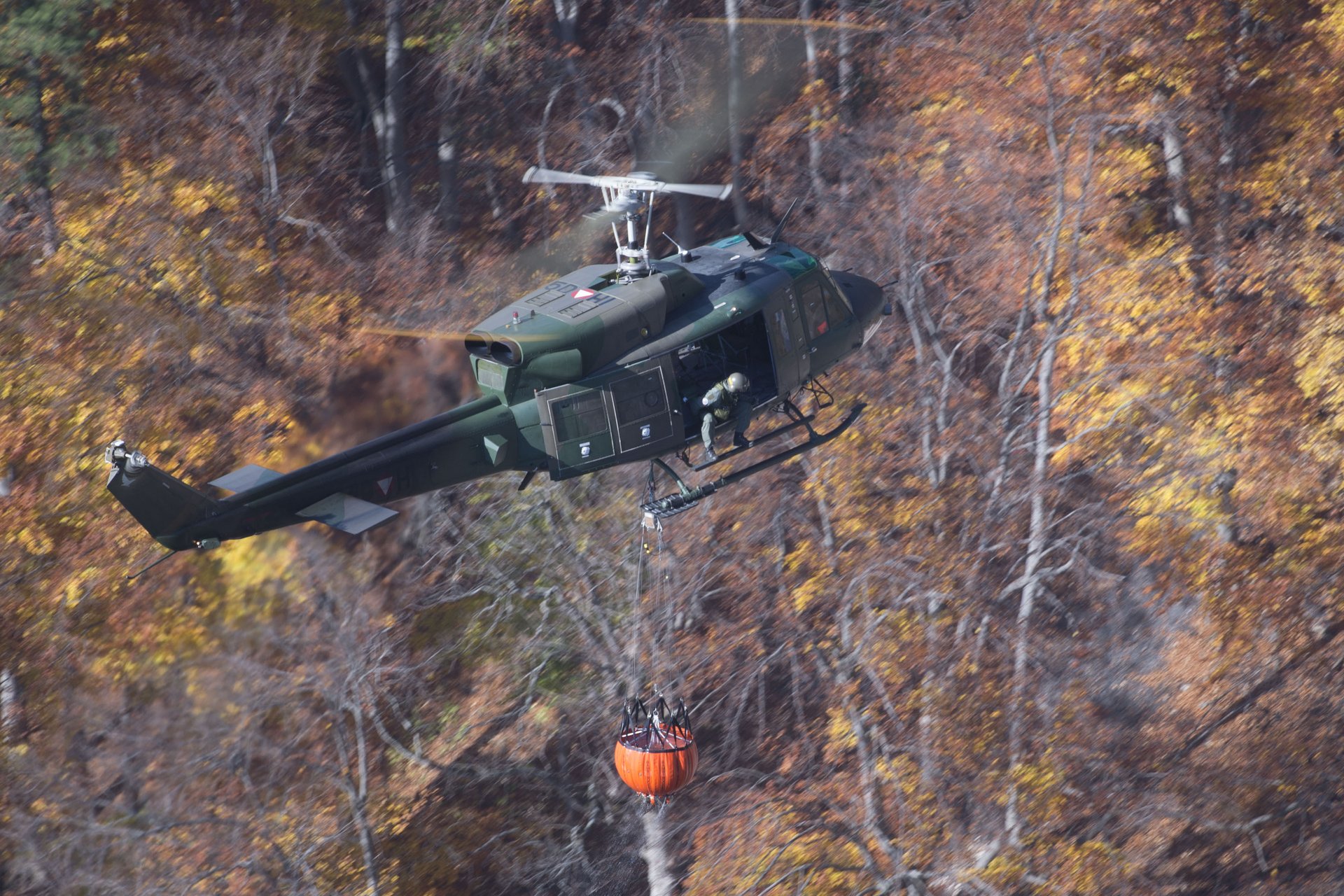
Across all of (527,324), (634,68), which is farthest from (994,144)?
(527,324)

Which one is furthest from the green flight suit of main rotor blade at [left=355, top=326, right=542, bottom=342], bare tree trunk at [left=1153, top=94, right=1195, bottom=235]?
bare tree trunk at [left=1153, top=94, right=1195, bottom=235]

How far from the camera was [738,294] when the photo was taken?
1759 centimetres

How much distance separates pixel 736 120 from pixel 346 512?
16.4 meters

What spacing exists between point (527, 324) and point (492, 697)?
1224 centimetres

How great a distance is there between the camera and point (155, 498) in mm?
14695

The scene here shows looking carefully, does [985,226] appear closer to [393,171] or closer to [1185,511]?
[1185,511]

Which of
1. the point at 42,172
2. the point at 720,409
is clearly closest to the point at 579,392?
the point at 720,409

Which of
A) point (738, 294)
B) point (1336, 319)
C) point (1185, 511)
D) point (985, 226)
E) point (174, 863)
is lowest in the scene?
point (174, 863)

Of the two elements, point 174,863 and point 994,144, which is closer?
point 174,863

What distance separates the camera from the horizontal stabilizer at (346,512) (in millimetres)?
15398

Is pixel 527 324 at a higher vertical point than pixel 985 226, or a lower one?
higher

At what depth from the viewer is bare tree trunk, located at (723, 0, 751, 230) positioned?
29.6 metres

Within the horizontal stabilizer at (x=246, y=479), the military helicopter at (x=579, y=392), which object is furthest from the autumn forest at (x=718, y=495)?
the horizontal stabilizer at (x=246, y=479)

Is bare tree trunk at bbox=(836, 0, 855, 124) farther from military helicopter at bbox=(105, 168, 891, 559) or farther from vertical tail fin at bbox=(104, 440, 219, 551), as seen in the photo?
vertical tail fin at bbox=(104, 440, 219, 551)
